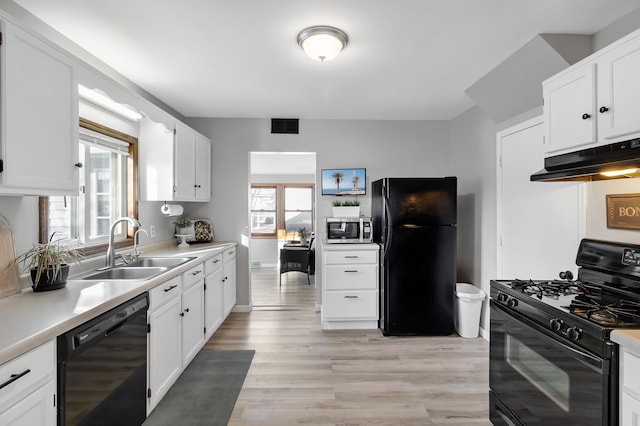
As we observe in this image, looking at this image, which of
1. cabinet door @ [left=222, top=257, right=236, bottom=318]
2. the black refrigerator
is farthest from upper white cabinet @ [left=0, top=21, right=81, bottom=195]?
the black refrigerator

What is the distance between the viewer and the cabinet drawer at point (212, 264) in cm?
299

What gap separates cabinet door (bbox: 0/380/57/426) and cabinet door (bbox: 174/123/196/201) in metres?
2.06

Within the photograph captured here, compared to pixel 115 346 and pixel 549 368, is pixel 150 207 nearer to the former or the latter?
pixel 115 346

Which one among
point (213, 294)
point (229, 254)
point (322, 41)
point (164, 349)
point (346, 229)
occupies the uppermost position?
point (322, 41)

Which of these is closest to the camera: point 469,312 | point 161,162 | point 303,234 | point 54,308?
point 54,308

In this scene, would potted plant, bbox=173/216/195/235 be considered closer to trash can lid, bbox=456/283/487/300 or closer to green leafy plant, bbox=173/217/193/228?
green leafy plant, bbox=173/217/193/228

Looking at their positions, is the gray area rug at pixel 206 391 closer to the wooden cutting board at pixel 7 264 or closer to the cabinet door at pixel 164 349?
the cabinet door at pixel 164 349

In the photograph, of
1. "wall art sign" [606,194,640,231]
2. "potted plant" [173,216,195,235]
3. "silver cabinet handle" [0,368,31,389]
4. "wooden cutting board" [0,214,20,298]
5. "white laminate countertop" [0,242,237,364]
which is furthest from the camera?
"potted plant" [173,216,195,235]

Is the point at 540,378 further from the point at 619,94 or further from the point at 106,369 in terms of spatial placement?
the point at 106,369

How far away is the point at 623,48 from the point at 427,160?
8.88ft

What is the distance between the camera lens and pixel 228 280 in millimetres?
3701

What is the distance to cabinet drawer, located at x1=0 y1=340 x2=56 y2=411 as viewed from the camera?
3.36 ft

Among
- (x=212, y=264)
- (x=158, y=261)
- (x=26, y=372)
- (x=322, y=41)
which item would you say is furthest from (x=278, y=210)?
(x=26, y=372)

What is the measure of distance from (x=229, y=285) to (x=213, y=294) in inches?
22.6
